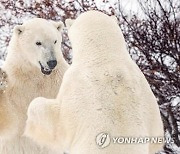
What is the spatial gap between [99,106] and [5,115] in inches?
51.5

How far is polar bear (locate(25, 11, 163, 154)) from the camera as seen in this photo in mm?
2154

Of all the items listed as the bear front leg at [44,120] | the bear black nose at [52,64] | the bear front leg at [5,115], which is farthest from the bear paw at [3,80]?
the bear front leg at [44,120]

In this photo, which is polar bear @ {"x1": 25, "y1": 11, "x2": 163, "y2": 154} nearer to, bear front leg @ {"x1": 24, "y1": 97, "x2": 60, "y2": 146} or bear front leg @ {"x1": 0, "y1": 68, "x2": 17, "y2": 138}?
bear front leg @ {"x1": 24, "y1": 97, "x2": 60, "y2": 146}

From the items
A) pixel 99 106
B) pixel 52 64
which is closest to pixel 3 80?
pixel 52 64

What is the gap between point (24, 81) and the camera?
11.3 ft

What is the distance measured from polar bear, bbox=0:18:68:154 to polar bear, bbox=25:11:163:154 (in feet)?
3.39

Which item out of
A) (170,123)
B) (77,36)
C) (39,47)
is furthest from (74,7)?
(77,36)

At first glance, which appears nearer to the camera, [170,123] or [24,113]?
[24,113]

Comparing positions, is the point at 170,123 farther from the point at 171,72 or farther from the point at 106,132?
the point at 106,132

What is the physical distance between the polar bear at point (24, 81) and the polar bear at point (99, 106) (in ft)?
3.39

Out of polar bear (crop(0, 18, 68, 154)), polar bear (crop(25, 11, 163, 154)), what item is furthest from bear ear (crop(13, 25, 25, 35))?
polar bear (crop(25, 11, 163, 154))

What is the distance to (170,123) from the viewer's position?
19.0 feet

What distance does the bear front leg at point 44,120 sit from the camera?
2.24 metres

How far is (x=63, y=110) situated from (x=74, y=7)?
4636 millimetres
